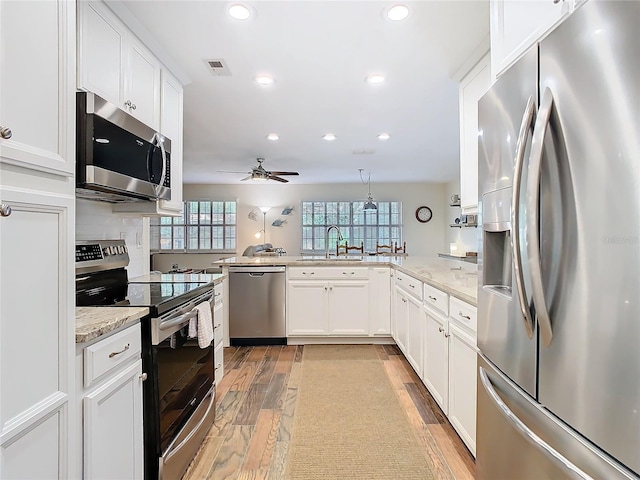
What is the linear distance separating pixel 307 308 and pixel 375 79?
93.5 inches

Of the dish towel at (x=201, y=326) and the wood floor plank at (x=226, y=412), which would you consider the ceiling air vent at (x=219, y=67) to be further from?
the wood floor plank at (x=226, y=412)

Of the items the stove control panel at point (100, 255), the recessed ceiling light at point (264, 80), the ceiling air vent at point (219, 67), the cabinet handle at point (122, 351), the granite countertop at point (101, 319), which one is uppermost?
the recessed ceiling light at point (264, 80)

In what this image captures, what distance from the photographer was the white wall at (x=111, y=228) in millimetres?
2111

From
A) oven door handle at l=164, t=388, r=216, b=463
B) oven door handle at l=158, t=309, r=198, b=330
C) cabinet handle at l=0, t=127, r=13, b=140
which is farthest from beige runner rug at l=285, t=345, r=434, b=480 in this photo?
cabinet handle at l=0, t=127, r=13, b=140

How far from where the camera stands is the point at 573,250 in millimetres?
815

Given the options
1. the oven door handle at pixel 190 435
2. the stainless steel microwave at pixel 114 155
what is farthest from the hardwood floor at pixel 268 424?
the stainless steel microwave at pixel 114 155

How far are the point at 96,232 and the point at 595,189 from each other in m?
2.44

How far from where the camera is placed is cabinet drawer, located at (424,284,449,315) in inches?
84.5

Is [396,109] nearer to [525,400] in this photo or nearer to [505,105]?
[505,105]

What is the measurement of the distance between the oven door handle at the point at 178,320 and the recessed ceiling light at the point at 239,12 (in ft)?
5.26

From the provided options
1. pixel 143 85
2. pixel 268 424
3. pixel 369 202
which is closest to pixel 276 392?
pixel 268 424

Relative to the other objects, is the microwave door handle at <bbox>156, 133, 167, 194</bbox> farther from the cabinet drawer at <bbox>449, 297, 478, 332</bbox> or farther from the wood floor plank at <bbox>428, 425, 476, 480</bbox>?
the wood floor plank at <bbox>428, 425, 476, 480</bbox>

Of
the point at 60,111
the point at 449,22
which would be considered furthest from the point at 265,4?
the point at 60,111

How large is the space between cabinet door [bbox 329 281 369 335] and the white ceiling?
1.83 metres
